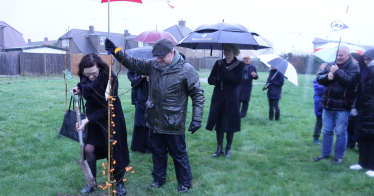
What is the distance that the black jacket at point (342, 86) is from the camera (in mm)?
4539

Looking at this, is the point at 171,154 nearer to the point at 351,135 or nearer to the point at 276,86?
the point at 351,135

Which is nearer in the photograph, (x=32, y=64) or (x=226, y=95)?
(x=226, y=95)

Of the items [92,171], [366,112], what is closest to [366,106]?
[366,112]

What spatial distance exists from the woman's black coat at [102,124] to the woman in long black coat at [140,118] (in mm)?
1326

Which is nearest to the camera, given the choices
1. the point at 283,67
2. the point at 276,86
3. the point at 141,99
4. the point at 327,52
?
the point at 327,52

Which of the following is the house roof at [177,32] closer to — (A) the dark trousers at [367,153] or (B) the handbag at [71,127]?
(A) the dark trousers at [367,153]

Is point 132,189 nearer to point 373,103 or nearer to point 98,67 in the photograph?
point 98,67

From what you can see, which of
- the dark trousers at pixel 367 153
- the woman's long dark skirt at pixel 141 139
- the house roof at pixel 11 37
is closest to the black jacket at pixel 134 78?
the woman's long dark skirt at pixel 141 139

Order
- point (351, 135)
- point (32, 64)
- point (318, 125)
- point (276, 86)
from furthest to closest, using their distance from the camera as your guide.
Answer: point (32, 64) → point (276, 86) → point (318, 125) → point (351, 135)

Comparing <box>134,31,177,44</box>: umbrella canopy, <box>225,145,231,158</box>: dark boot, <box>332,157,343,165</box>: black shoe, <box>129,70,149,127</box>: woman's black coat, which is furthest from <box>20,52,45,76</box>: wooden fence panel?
<box>332,157,343,165</box>: black shoe

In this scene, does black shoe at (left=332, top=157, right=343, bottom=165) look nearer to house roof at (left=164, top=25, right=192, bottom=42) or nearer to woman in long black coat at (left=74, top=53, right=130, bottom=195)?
woman in long black coat at (left=74, top=53, right=130, bottom=195)

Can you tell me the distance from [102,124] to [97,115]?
175 millimetres

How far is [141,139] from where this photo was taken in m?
5.30

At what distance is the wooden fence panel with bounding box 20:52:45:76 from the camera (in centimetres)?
2188
